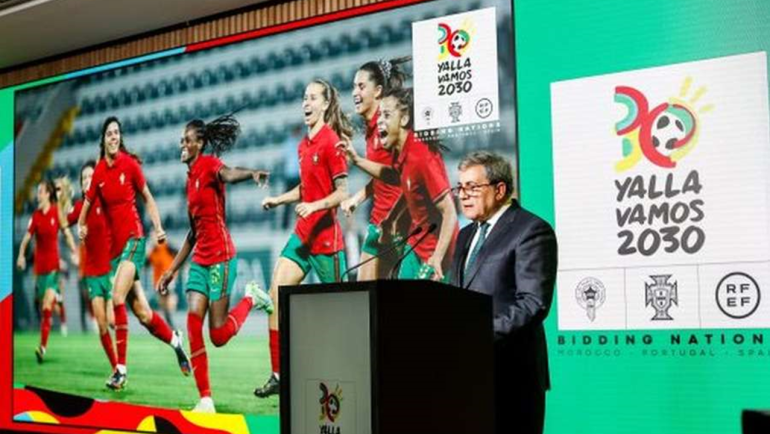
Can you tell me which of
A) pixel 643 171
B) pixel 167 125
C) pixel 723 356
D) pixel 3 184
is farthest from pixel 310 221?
pixel 3 184

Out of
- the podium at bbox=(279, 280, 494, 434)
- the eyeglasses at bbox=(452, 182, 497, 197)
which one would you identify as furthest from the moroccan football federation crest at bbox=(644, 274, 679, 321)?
the podium at bbox=(279, 280, 494, 434)

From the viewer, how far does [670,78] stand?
308cm

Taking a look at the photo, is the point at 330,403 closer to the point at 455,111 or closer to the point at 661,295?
the point at 661,295

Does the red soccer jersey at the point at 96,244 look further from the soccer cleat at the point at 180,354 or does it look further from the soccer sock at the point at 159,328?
the soccer cleat at the point at 180,354

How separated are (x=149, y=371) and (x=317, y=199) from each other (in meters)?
1.18

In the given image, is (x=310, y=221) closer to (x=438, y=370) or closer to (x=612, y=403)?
(x=612, y=403)

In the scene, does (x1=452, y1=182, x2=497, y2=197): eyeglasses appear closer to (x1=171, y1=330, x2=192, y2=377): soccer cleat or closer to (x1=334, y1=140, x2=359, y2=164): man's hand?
(x1=334, y1=140, x2=359, y2=164): man's hand

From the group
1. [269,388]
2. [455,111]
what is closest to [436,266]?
[455,111]

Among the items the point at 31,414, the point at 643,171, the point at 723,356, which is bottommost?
the point at 31,414

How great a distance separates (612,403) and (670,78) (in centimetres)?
107

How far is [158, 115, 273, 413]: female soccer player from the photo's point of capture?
4.06m

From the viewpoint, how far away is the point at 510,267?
328 cm

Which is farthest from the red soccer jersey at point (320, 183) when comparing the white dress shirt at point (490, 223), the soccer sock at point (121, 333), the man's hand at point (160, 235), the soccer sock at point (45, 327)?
the soccer sock at point (45, 327)

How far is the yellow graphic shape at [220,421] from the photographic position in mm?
3969
